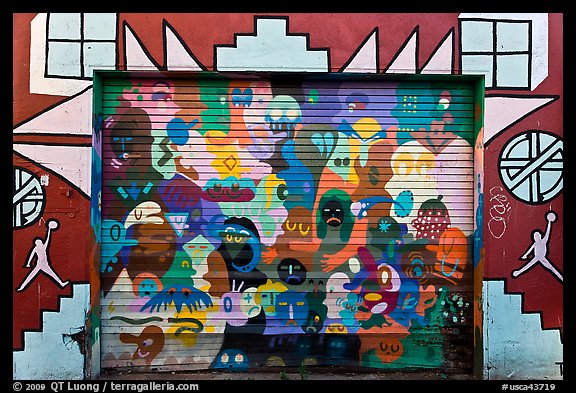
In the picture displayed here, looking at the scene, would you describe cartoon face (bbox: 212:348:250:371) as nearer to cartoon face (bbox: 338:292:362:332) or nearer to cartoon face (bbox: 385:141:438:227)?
cartoon face (bbox: 338:292:362:332)

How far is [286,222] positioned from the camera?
5793 mm

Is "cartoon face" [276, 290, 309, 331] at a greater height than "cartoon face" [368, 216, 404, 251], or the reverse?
"cartoon face" [368, 216, 404, 251]

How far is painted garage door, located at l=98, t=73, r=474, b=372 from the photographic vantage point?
5.75 m

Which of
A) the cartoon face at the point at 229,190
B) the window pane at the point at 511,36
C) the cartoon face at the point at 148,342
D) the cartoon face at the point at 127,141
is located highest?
the window pane at the point at 511,36

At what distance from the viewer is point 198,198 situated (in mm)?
5758

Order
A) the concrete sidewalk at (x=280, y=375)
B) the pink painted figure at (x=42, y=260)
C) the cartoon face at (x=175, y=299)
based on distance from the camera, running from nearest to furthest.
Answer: the pink painted figure at (x=42, y=260)
the concrete sidewalk at (x=280, y=375)
the cartoon face at (x=175, y=299)

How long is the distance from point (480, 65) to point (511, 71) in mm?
304

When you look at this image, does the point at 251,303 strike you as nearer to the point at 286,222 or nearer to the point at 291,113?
the point at 286,222

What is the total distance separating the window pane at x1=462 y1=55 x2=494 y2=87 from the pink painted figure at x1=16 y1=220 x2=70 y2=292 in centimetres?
424

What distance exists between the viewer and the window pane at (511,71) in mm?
5590

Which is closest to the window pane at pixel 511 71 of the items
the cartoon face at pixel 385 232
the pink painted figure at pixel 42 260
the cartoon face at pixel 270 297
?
the cartoon face at pixel 385 232

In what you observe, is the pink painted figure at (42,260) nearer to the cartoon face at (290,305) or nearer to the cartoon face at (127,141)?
the cartoon face at (127,141)

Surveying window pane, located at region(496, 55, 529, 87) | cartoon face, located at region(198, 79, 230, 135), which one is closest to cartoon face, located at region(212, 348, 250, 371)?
cartoon face, located at region(198, 79, 230, 135)

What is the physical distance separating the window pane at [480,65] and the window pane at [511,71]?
0.25 ft
